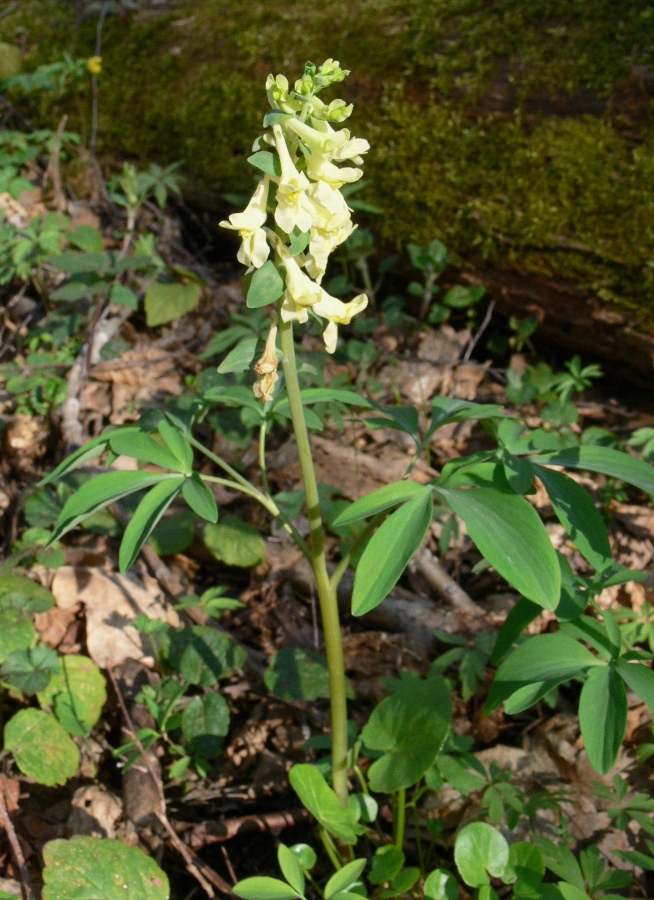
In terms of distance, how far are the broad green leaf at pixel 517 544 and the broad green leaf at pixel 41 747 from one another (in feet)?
4.39

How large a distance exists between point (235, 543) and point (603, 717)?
1.57 meters

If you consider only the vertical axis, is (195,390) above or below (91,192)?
below

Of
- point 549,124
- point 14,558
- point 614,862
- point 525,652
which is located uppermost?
point 549,124

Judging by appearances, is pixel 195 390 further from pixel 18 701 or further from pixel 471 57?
pixel 471 57

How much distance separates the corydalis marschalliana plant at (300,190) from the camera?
1.29 meters

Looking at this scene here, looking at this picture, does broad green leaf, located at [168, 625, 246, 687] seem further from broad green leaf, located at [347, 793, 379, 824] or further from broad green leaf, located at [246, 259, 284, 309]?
broad green leaf, located at [246, 259, 284, 309]

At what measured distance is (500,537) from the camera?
46.4 inches

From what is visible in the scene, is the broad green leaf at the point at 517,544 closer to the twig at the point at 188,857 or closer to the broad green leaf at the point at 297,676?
the broad green leaf at the point at 297,676

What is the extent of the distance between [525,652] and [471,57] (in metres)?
3.01

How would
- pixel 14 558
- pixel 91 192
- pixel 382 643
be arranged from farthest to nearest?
pixel 91 192, pixel 382 643, pixel 14 558

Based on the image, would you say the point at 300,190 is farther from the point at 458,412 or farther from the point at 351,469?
the point at 351,469

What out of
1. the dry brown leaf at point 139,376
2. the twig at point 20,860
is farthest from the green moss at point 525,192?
the twig at point 20,860

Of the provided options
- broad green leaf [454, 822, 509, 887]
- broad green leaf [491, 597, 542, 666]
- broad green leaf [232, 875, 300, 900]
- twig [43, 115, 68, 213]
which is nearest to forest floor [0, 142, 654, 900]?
broad green leaf [454, 822, 509, 887]

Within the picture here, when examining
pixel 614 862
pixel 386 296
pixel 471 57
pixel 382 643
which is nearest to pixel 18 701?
pixel 382 643
